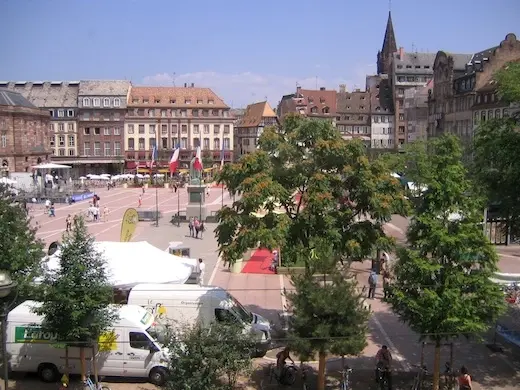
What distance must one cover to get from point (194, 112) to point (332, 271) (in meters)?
94.2

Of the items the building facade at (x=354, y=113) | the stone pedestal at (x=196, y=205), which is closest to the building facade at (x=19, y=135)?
the stone pedestal at (x=196, y=205)

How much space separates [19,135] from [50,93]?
30.8m

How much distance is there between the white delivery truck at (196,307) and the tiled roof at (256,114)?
9686cm

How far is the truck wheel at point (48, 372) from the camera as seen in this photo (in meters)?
15.3

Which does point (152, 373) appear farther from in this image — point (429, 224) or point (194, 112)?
point (194, 112)

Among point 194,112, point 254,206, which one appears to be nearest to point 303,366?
point 254,206

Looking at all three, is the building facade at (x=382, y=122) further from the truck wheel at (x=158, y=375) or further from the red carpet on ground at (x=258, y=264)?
the truck wheel at (x=158, y=375)

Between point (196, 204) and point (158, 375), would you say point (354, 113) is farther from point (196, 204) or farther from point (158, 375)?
point (158, 375)

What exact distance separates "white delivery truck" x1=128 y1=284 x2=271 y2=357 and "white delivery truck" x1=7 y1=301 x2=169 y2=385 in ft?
4.66

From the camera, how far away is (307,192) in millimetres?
15852

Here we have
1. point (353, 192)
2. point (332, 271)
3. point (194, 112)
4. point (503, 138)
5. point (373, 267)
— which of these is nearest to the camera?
point (332, 271)

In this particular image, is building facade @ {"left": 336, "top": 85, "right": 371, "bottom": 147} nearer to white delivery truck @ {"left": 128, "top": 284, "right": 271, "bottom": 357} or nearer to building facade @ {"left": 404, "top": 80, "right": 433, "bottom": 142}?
building facade @ {"left": 404, "top": 80, "right": 433, "bottom": 142}

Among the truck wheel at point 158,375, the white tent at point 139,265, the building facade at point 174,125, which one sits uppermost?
the building facade at point 174,125

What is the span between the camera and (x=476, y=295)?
13.8 meters
